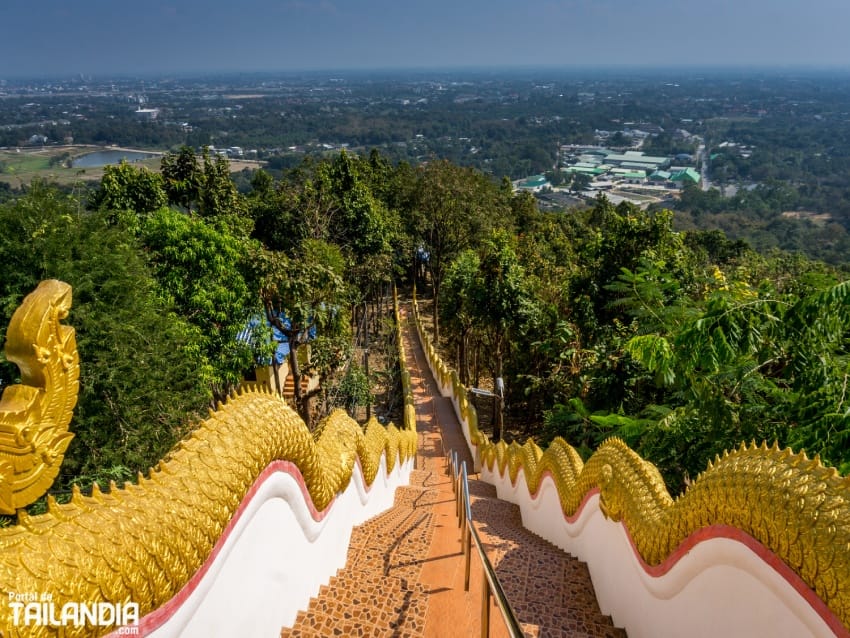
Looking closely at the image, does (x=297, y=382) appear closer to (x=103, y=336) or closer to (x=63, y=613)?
(x=103, y=336)

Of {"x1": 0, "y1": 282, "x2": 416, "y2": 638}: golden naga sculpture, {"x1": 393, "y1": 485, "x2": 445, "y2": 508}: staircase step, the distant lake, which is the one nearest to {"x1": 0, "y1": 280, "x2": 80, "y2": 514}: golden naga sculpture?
{"x1": 0, "y1": 282, "x2": 416, "y2": 638}: golden naga sculpture

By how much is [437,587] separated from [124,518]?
11.2ft

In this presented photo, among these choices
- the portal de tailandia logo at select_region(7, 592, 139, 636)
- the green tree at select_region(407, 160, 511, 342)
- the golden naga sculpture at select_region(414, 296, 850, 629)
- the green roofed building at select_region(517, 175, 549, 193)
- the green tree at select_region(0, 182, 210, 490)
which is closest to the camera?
the portal de tailandia logo at select_region(7, 592, 139, 636)

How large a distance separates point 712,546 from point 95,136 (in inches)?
5695

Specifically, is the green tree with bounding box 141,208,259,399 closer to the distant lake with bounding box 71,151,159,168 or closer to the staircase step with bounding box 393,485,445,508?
the staircase step with bounding box 393,485,445,508

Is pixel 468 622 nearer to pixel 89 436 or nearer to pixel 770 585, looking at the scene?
pixel 770 585

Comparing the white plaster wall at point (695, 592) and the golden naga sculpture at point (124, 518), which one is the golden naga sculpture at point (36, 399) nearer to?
the golden naga sculpture at point (124, 518)

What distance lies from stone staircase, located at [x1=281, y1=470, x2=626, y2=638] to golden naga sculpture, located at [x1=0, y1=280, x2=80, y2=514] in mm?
2443

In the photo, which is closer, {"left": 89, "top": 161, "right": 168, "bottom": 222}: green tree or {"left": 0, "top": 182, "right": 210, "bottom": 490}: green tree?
{"left": 0, "top": 182, "right": 210, "bottom": 490}: green tree

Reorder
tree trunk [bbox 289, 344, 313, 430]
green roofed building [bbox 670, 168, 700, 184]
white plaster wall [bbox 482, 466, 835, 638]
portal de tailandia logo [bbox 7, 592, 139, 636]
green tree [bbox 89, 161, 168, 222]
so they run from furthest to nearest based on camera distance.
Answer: green roofed building [bbox 670, 168, 700, 184] < green tree [bbox 89, 161, 168, 222] < tree trunk [bbox 289, 344, 313, 430] < white plaster wall [bbox 482, 466, 835, 638] < portal de tailandia logo [bbox 7, 592, 139, 636]

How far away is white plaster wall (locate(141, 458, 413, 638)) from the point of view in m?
2.73

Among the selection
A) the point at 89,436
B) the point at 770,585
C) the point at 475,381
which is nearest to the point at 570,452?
the point at 770,585

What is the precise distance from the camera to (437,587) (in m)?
4.92

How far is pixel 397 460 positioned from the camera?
9.47m
